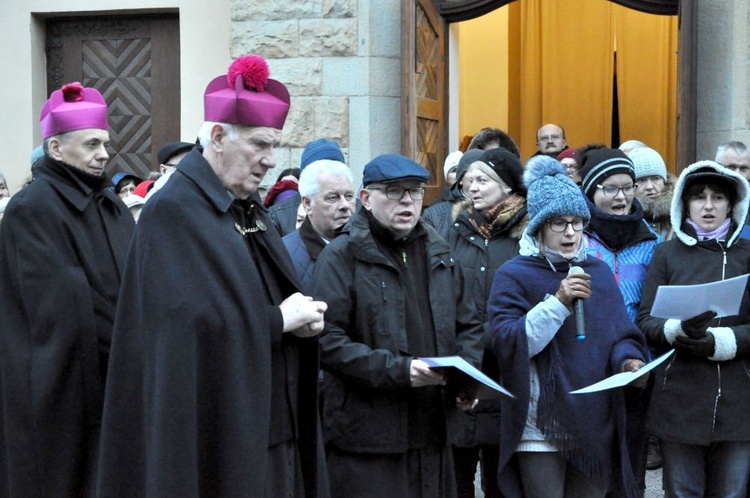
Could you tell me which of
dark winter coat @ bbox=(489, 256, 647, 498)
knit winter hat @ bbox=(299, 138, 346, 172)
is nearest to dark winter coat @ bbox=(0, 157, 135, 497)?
dark winter coat @ bbox=(489, 256, 647, 498)

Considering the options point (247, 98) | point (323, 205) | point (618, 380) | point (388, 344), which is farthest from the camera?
point (323, 205)

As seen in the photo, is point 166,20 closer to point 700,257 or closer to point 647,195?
point 647,195

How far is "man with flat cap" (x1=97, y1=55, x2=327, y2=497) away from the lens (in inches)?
132

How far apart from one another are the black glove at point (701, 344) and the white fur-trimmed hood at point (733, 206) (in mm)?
477

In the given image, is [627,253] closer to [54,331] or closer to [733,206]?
[733,206]

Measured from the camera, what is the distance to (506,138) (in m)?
8.09

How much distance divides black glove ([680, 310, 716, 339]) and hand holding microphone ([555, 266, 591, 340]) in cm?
65

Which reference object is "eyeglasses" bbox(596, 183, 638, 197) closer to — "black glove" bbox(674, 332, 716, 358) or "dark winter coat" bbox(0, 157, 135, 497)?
"black glove" bbox(674, 332, 716, 358)

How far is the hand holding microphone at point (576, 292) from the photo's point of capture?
468cm

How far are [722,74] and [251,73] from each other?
601 centimetres

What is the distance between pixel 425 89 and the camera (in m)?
9.56

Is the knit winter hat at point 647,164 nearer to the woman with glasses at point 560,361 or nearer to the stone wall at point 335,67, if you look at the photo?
the woman with glasses at point 560,361

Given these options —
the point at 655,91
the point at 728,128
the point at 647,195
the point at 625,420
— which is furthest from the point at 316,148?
the point at 655,91

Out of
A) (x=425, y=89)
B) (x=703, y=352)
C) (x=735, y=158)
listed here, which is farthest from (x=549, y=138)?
(x=703, y=352)
